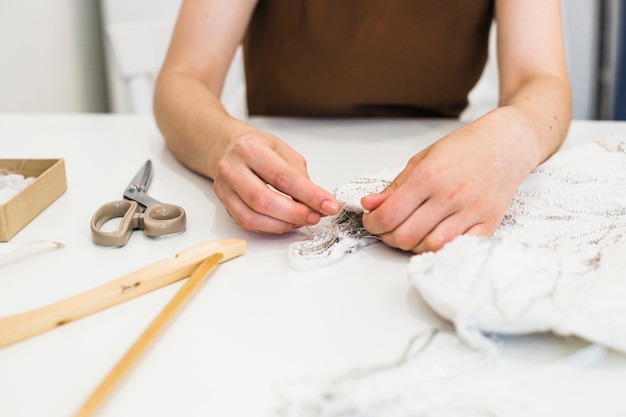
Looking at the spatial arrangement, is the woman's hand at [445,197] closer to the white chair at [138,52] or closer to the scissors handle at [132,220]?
the scissors handle at [132,220]

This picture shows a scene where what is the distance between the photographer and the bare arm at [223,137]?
54 centimetres

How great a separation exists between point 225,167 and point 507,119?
261 mm

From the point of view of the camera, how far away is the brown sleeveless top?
35.7 inches

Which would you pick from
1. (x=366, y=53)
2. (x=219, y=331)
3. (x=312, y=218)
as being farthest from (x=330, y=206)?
(x=366, y=53)

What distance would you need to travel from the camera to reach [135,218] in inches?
22.7

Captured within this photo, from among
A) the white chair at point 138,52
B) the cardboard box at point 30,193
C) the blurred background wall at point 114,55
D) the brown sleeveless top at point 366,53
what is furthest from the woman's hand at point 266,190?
the blurred background wall at point 114,55

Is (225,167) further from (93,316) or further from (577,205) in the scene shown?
(577,205)

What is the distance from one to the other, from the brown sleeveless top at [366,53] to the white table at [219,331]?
363 millimetres

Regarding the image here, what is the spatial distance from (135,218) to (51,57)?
106 cm

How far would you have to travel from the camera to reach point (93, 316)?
0.44 meters

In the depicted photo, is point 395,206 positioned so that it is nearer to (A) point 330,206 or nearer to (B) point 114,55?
(A) point 330,206

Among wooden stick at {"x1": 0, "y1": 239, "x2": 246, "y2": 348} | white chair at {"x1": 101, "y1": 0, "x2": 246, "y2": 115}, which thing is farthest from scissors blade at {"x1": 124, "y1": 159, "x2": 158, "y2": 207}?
white chair at {"x1": 101, "y1": 0, "x2": 246, "y2": 115}

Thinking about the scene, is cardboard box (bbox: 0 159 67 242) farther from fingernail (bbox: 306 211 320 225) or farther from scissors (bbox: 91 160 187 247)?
fingernail (bbox: 306 211 320 225)

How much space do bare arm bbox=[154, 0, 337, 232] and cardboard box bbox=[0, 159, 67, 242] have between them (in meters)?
0.15
